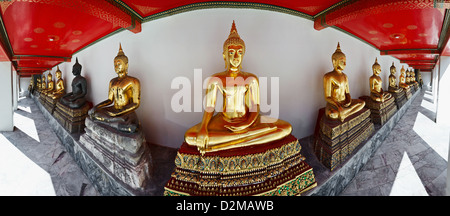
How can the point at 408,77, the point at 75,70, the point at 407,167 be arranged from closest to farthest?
the point at 407,167 → the point at 75,70 → the point at 408,77

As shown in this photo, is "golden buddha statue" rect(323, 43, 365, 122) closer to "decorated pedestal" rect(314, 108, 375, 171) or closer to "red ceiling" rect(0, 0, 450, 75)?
"decorated pedestal" rect(314, 108, 375, 171)

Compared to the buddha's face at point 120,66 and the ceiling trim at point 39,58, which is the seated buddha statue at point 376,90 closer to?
the buddha's face at point 120,66

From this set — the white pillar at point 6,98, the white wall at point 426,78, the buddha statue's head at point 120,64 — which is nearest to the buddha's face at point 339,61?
the buddha statue's head at point 120,64

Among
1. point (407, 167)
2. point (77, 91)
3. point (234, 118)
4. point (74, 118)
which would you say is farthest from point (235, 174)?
point (77, 91)

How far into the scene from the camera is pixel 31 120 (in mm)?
4152

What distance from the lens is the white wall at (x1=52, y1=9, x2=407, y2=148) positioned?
2328 mm

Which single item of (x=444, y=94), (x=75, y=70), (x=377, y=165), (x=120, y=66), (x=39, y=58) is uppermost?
(x=39, y=58)

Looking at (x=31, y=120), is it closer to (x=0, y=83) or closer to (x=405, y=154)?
(x=0, y=83)

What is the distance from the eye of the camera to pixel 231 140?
1.68 metres

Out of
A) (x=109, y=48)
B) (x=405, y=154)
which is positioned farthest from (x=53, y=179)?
(x=405, y=154)

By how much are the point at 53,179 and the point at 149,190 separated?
4.05 ft

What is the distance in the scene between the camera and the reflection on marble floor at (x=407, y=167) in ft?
6.31

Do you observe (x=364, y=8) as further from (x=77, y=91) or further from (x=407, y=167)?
(x=77, y=91)

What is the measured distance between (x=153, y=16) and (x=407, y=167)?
3628 millimetres
